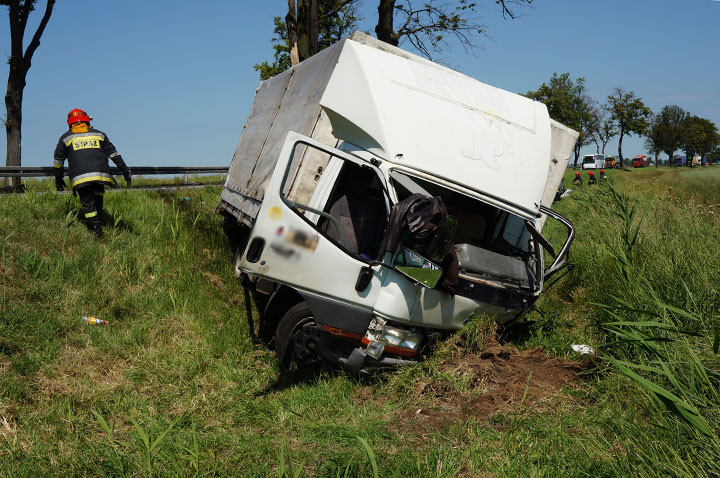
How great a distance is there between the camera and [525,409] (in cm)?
438

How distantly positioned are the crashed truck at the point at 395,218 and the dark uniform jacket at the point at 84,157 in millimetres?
3272

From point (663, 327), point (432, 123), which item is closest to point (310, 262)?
point (432, 123)

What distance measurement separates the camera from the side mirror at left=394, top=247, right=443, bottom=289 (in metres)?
4.65

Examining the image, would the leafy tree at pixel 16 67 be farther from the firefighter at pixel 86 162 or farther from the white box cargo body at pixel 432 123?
the white box cargo body at pixel 432 123

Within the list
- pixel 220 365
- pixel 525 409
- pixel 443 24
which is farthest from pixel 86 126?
pixel 443 24

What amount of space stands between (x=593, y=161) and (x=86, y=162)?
68.2 meters

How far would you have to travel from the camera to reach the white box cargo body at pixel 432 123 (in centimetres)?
520

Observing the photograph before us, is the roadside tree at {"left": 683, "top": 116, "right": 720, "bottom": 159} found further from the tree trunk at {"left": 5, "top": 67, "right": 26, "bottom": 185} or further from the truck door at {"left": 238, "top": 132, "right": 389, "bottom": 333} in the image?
the truck door at {"left": 238, "top": 132, "right": 389, "bottom": 333}

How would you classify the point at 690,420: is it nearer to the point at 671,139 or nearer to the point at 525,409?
the point at 525,409

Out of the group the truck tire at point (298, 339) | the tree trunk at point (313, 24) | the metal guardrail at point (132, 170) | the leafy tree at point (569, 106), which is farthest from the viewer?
the leafy tree at point (569, 106)

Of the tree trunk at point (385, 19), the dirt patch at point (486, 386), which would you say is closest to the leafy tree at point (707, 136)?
the tree trunk at point (385, 19)

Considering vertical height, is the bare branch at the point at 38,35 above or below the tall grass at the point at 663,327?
above

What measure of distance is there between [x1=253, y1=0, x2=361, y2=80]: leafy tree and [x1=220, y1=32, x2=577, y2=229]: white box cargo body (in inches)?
305

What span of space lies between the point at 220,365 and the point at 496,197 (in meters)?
3.15
